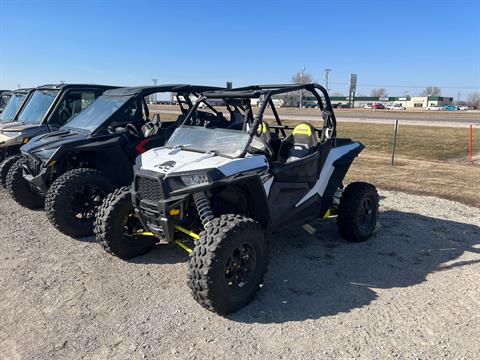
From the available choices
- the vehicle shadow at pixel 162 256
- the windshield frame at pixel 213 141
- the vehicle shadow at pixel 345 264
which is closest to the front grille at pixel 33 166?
the vehicle shadow at pixel 162 256

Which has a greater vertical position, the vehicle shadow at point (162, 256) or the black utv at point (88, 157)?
the black utv at point (88, 157)

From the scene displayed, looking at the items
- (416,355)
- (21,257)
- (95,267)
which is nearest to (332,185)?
(416,355)

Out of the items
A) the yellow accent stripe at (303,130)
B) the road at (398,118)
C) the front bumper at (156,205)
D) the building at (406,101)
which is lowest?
the front bumper at (156,205)

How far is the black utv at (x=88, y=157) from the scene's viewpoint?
17.6 ft

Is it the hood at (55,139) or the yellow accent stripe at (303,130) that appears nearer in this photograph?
the yellow accent stripe at (303,130)

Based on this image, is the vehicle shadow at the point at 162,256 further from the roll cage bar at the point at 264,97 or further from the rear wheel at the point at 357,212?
the rear wheel at the point at 357,212

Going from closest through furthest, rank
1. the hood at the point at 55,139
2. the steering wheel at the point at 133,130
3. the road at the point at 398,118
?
the hood at the point at 55,139
the steering wheel at the point at 133,130
the road at the point at 398,118

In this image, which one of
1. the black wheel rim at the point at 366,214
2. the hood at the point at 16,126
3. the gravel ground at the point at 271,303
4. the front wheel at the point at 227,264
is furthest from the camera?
the hood at the point at 16,126

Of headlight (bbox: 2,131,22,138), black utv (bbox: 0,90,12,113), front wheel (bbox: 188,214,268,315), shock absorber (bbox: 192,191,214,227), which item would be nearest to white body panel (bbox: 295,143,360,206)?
front wheel (bbox: 188,214,268,315)

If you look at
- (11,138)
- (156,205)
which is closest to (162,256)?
(156,205)

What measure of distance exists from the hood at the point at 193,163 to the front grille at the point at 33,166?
2361 mm

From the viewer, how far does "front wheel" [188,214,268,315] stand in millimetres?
3404

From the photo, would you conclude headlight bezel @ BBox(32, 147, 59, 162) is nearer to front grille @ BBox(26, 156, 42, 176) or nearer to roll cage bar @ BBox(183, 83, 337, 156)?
front grille @ BBox(26, 156, 42, 176)

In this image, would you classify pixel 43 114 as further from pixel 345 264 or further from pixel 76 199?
pixel 345 264
